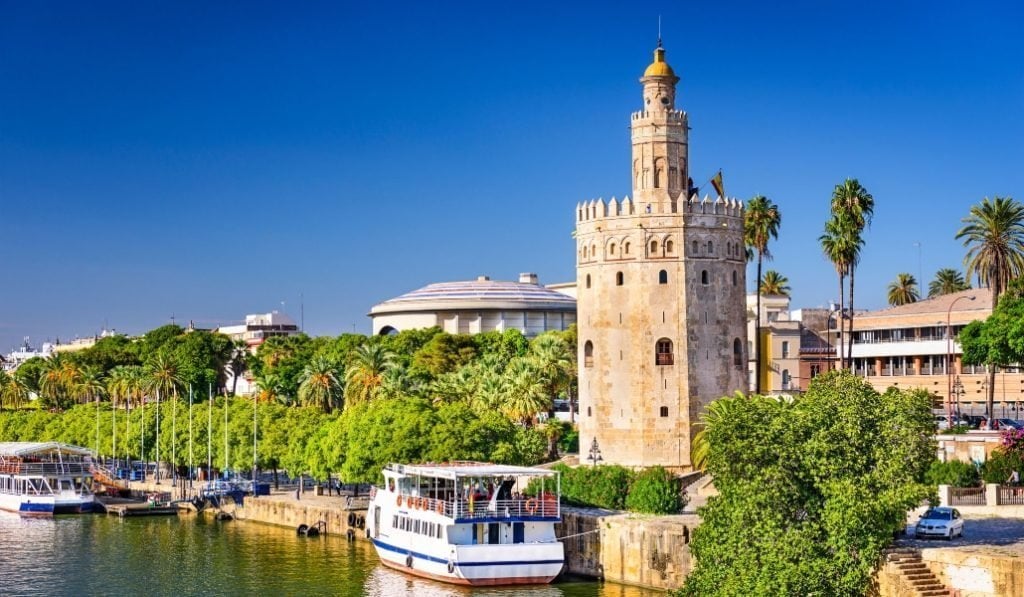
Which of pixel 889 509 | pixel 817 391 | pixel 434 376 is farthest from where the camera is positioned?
pixel 434 376

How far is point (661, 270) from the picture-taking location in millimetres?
67312

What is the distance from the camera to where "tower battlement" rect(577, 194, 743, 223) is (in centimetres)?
6762

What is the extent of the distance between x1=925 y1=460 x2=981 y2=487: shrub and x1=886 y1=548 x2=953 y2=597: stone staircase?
38.6 feet

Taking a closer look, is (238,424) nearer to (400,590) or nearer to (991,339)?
(400,590)

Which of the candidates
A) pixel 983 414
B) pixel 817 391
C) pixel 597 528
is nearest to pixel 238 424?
pixel 597 528

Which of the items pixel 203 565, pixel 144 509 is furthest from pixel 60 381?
pixel 203 565

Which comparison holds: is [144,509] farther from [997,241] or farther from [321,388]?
Answer: [997,241]

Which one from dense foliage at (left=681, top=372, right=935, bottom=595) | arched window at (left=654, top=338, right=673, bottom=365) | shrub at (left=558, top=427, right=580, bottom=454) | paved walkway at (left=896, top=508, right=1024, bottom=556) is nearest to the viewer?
dense foliage at (left=681, top=372, right=935, bottom=595)

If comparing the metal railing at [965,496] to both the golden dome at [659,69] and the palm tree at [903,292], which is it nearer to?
the golden dome at [659,69]

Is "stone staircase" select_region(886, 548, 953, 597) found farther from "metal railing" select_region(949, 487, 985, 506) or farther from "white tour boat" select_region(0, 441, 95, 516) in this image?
"white tour boat" select_region(0, 441, 95, 516)

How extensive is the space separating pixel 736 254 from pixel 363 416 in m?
19.9

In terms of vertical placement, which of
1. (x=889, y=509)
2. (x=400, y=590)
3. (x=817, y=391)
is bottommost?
(x=400, y=590)

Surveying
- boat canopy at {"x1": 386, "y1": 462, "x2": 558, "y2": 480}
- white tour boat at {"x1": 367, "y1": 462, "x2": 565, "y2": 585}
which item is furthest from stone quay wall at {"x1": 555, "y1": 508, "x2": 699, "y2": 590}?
boat canopy at {"x1": 386, "y1": 462, "x2": 558, "y2": 480}

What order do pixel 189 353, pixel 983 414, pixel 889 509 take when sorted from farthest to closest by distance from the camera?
pixel 189 353, pixel 983 414, pixel 889 509
